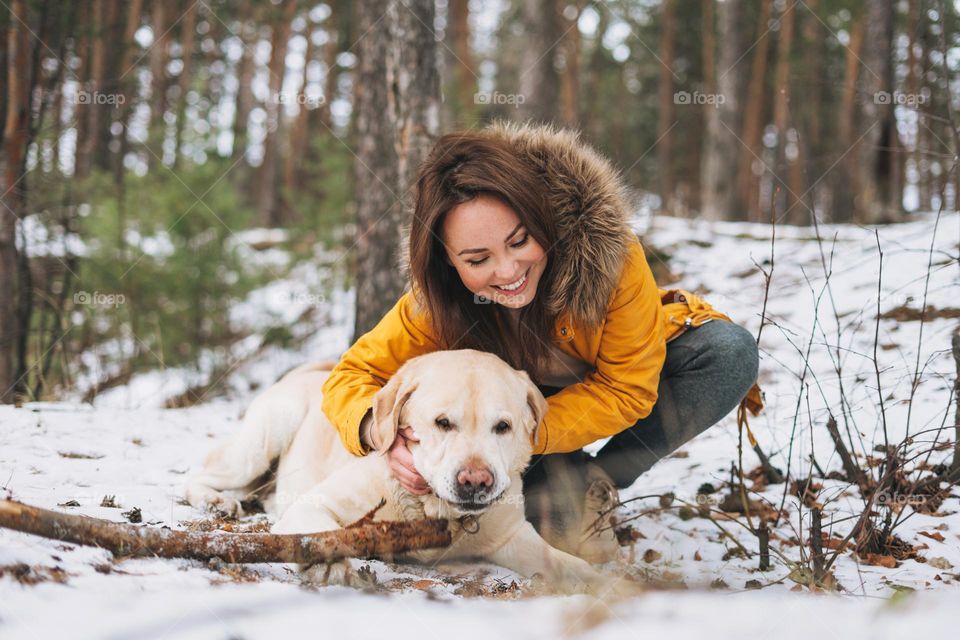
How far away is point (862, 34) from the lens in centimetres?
1853

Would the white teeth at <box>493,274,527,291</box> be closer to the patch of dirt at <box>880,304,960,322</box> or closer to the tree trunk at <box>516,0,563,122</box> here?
the patch of dirt at <box>880,304,960,322</box>

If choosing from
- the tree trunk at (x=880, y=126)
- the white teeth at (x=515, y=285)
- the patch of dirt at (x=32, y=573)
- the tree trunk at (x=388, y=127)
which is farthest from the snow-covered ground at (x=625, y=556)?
the tree trunk at (x=880, y=126)

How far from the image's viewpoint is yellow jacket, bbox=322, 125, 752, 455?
3.07 m

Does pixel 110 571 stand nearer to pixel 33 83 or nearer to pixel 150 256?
pixel 33 83

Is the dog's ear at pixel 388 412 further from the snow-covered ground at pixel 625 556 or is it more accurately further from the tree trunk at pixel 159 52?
the tree trunk at pixel 159 52

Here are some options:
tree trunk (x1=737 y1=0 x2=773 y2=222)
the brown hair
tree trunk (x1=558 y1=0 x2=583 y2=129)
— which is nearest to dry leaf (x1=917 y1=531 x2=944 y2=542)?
the brown hair

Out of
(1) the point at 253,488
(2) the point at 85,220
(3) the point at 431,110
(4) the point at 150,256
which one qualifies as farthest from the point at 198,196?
Result: (1) the point at 253,488

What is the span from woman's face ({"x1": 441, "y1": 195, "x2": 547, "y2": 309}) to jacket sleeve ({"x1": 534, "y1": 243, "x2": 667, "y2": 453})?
1.31 ft

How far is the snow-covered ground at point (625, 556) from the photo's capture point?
5.35 feet

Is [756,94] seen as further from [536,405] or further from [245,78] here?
[536,405]

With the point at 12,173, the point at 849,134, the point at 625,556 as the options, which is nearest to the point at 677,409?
the point at 625,556

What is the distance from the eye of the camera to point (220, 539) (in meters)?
2.44

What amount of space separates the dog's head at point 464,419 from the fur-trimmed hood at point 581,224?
0.43 metres

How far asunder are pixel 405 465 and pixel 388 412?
0.77 feet
